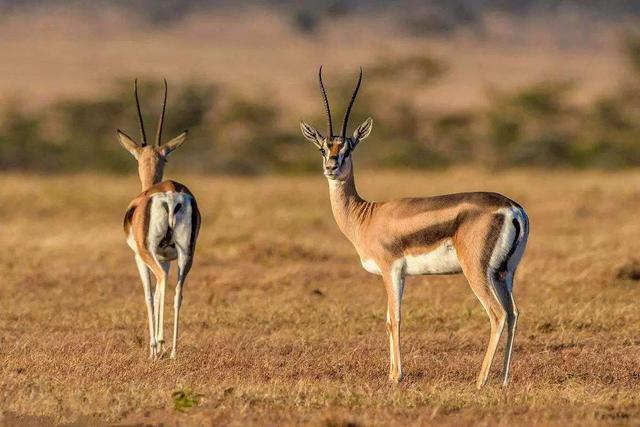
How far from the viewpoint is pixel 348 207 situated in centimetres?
909

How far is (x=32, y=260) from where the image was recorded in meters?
14.5

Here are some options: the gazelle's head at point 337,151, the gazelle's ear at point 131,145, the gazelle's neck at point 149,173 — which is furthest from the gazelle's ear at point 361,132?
the gazelle's ear at point 131,145

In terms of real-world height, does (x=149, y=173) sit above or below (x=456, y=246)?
above

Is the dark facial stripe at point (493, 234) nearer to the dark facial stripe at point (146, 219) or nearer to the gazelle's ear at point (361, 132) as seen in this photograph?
the gazelle's ear at point (361, 132)

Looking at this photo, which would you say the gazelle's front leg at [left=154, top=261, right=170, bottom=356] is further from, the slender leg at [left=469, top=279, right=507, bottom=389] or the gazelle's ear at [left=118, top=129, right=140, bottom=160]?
the slender leg at [left=469, top=279, right=507, bottom=389]

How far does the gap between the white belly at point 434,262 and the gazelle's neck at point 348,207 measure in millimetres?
652

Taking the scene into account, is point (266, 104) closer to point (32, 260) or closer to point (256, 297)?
point (32, 260)

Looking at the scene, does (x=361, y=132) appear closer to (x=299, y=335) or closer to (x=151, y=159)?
(x=299, y=335)

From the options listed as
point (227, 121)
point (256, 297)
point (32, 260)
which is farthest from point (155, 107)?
point (256, 297)

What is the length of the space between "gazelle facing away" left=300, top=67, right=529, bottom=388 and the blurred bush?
21677 millimetres

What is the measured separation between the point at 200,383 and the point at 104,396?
0.82 meters

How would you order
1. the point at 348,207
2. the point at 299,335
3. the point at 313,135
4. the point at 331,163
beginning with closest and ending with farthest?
the point at 331,163 → the point at 348,207 → the point at 313,135 → the point at 299,335

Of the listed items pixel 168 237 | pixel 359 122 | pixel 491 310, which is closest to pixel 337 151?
pixel 168 237

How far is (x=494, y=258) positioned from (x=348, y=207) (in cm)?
143
